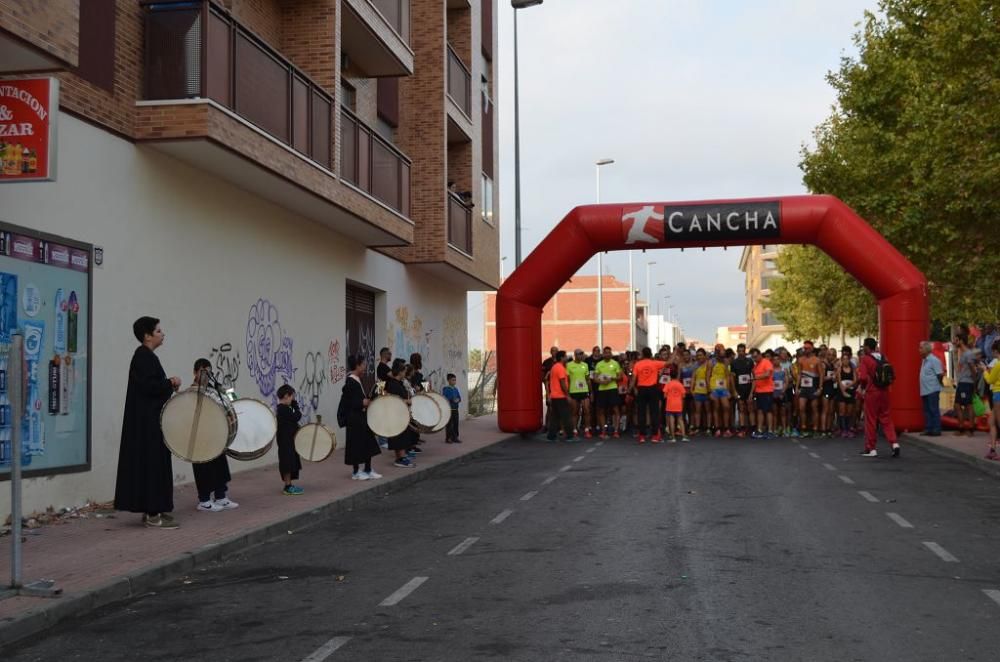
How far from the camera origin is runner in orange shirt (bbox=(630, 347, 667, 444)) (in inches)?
892

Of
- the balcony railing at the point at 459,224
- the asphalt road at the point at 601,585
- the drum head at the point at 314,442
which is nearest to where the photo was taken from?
the asphalt road at the point at 601,585

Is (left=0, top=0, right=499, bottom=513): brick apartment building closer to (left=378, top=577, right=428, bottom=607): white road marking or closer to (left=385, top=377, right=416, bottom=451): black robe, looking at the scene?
(left=385, top=377, right=416, bottom=451): black robe

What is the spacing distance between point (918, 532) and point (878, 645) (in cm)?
452

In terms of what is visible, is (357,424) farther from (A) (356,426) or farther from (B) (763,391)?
(B) (763,391)

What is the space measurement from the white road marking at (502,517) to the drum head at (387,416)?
10.9ft

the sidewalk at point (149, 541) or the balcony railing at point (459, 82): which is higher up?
the balcony railing at point (459, 82)

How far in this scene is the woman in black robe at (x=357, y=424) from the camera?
14.2m

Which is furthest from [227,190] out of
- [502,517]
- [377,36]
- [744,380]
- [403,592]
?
[744,380]

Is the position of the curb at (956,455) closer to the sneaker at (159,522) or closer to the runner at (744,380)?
the runner at (744,380)

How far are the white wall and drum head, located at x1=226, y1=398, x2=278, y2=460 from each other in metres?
1.68

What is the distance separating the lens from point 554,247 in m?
22.8

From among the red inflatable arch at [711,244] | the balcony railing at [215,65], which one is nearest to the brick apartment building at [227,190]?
the balcony railing at [215,65]

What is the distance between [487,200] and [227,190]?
1679 cm

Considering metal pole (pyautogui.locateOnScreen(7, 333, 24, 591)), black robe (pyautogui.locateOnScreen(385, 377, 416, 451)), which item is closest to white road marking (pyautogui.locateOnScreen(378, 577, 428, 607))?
metal pole (pyautogui.locateOnScreen(7, 333, 24, 591))
